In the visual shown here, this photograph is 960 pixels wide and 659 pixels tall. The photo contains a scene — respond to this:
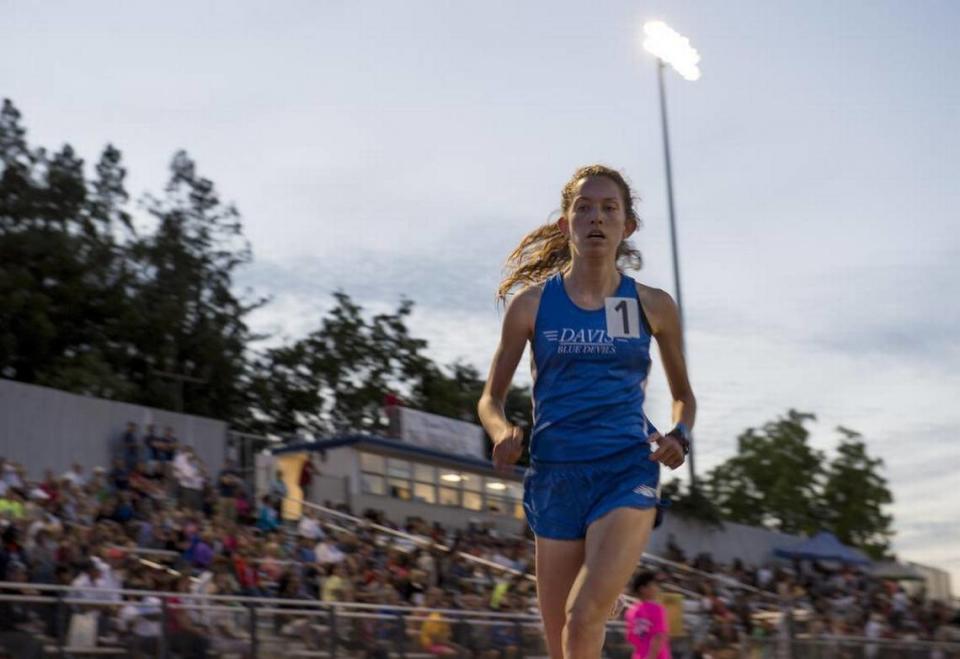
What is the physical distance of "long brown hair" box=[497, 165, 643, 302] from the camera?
5.95 m

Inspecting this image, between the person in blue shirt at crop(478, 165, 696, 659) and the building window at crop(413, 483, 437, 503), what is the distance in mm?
26985

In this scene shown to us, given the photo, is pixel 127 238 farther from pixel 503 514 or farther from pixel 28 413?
pixel 28 413

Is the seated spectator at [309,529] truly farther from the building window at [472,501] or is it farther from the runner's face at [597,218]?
the runner's face at [597,218]

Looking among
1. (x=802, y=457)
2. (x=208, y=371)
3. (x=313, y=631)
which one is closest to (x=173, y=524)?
(x=313, y=631)

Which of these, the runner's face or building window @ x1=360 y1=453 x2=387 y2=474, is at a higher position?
building window @ x1=360 y1=453 x2=387 y2=474

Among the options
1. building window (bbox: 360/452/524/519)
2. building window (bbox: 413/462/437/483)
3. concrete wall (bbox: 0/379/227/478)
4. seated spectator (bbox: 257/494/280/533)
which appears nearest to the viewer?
seated spectator (bbox: 257/494/280/533)

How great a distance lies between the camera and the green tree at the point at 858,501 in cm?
6669

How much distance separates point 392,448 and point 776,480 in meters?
39.1

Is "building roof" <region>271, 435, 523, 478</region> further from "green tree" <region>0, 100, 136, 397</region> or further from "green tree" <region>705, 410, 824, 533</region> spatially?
"green tree" <region>705, 410, 824, 533</region>

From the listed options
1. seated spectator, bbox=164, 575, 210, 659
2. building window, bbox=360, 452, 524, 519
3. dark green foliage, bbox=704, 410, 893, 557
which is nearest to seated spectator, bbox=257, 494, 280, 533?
seated spectator, bbox=164, 575, 210, 659

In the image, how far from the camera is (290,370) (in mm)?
54156

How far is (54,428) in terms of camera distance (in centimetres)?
2300

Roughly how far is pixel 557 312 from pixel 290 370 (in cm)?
4904

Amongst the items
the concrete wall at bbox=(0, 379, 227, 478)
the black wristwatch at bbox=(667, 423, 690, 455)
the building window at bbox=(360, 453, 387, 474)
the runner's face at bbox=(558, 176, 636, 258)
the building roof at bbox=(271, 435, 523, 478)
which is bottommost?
the black wristwatch at bbox=(667, 423, 690, 455)
